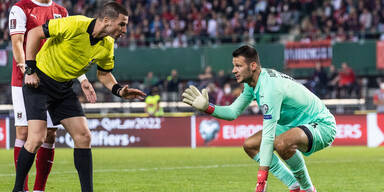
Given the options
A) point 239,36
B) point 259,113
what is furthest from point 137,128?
point 239,36

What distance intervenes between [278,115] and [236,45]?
19927 mm

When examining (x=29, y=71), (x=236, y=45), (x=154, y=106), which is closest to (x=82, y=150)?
(x=29, y=71)

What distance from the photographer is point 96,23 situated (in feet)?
24.1

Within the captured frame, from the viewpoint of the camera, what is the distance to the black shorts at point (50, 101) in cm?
747

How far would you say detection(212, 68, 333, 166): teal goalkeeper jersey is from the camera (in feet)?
23.1

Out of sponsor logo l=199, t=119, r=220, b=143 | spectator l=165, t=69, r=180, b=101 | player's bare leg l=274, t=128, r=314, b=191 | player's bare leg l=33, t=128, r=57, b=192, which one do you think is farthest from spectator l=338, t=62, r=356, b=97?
player's bare leg l=33, t=128, r=57, b=192

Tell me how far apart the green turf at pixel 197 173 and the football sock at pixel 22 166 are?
1870mm

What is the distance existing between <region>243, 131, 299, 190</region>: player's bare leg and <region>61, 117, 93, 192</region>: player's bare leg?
5.48 feet

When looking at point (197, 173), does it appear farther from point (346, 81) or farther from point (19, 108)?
point (346, 81)

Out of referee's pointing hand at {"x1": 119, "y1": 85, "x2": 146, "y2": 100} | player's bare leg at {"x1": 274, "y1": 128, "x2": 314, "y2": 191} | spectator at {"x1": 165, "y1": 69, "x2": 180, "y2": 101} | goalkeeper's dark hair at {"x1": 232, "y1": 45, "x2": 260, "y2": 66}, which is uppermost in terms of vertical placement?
goalkeeper's dark hair at {"x1": 232, "y1": 45, "x2": 260, "y2": 66}

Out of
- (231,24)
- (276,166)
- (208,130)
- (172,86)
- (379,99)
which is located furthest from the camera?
(231,24)

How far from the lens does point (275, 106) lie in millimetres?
7125

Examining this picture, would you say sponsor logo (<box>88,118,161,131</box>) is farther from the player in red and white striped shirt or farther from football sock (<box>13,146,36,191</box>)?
football sock (<box>13,146,36,191</box>)

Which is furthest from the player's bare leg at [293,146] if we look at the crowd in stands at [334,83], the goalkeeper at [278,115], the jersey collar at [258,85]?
the crowd in stands at [334,83]
